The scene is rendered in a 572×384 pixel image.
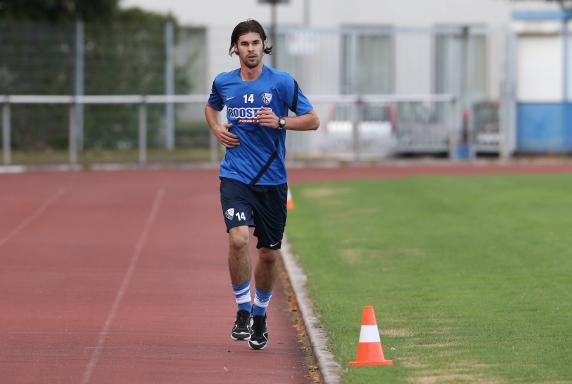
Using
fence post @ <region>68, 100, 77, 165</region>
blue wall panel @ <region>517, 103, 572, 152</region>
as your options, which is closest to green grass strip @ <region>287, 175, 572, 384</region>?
fence post @ <region>68, 100, 77, 165</region>

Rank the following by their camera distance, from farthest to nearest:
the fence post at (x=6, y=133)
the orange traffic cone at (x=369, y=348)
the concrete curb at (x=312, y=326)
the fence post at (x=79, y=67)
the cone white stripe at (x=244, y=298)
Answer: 1. the fence post at (x=79, y=67)
2. the fence post at (x=6, y=133)
3. the cone white stripe at (x=244, y=298)
4. the orange traffic cone at (x=369, y=348)
5. the concrete curb at (x=312, y=326)

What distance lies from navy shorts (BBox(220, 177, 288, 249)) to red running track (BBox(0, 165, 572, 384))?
2.49 feet

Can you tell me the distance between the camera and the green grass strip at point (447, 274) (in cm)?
891

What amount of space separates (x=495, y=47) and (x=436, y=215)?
51.8ft

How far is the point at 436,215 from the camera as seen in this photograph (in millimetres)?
18781

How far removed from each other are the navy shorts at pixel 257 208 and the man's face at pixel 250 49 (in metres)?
0.77

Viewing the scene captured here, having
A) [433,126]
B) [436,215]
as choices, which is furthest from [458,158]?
[436,215]

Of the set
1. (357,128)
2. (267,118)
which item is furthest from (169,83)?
(267,118)

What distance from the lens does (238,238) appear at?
959cm

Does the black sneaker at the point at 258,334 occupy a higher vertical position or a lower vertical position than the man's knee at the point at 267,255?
lower

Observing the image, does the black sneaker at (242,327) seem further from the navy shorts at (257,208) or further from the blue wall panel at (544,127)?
the blue wall panel at (544,127)

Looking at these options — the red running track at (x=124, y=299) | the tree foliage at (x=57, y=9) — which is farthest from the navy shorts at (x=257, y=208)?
the tree foliage at (x=57, y=9)

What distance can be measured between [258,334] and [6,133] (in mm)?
21338

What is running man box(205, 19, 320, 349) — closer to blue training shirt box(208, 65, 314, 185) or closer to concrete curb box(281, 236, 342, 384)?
blue training shirt box(208, 65, 314, 185)
